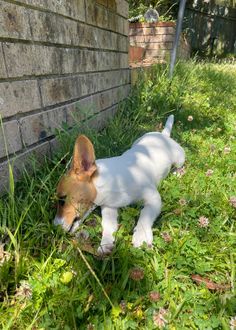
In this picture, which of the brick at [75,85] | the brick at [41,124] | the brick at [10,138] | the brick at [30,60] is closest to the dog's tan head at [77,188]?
the brick at [10,138]

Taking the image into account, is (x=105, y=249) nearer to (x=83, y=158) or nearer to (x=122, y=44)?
(x=83, y=158)

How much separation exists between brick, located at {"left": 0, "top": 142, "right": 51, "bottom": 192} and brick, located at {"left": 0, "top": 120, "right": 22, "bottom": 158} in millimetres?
63

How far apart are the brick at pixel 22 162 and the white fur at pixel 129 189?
0.57 meters

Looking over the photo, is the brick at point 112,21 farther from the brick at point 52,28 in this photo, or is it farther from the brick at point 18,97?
the brick at point 18,97

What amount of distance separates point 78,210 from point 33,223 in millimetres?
285

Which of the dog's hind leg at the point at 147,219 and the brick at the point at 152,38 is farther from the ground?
the brick at the point at 152,38

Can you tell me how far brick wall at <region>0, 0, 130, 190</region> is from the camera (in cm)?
214

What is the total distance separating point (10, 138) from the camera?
219 cm

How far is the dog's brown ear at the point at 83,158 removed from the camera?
1939mm

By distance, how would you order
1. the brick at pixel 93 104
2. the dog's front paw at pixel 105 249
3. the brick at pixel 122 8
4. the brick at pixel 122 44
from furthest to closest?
the brick at pixel 122 44, the brick at pixel 122 8, the brick at pixel 93 104, the dog's front paw at pixel 105 249

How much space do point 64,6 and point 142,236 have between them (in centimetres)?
219

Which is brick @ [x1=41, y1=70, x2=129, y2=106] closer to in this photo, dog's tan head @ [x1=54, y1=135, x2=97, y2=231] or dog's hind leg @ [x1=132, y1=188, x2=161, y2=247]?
dog's tan head @ [x1=54, y1=135, x2=97, y2=231]

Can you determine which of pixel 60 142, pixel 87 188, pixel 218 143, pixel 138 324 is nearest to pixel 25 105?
pixel 60 142

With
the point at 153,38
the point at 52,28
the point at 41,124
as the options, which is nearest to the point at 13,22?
the point at 52,28
